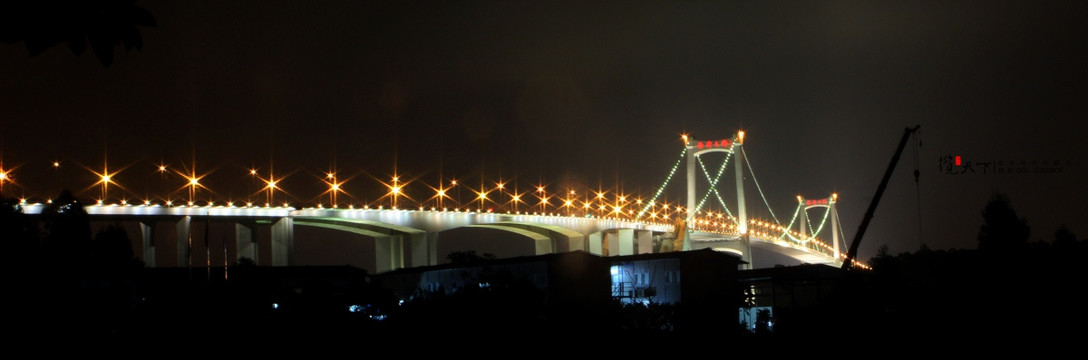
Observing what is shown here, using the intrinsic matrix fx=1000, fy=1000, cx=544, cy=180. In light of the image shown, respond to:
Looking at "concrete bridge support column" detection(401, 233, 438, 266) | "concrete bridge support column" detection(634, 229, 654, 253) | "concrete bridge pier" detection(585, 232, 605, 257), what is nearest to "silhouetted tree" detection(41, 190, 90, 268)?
"concrete bridge support column" detection(401, 233, 438, 266)


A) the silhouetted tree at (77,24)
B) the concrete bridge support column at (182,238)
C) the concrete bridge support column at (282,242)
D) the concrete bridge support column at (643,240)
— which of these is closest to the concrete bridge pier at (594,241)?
the concrete bridge support column at (643,240)

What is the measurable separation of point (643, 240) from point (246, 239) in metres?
42.0

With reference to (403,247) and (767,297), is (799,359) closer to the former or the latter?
(767,297)

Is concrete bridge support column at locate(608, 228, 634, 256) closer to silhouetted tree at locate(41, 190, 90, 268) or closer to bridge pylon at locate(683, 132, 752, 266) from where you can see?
bridge pylon at locate(683, 132, 752, 266)

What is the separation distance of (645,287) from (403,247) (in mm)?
38558

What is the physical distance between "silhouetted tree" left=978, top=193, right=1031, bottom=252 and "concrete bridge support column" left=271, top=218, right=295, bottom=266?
44.6 m

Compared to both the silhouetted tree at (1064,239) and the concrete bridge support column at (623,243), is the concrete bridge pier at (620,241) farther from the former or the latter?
the silhouetted tree at (1064,239)

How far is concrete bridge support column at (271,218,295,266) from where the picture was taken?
65938mm

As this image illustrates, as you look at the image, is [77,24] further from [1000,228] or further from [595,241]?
[595,241]

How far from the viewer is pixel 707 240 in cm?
9925

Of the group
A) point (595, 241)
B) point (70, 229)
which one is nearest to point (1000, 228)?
point (70, 229)

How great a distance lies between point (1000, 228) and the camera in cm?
3491

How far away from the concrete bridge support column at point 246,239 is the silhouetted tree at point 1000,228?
155 feet

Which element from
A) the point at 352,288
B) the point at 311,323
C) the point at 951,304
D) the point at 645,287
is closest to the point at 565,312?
the point at 311,323
